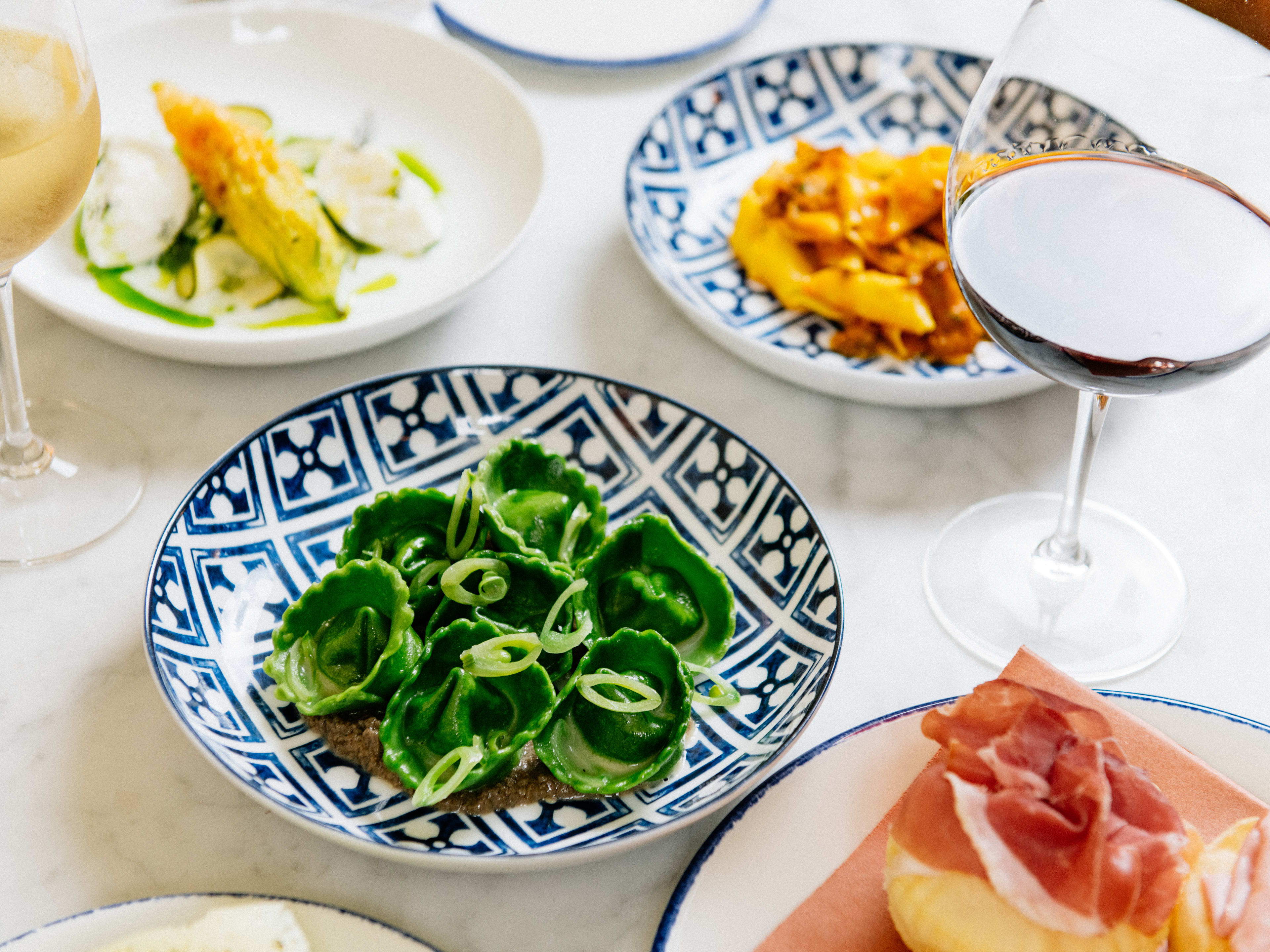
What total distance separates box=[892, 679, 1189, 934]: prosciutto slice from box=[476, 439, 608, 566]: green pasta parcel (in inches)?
14.8

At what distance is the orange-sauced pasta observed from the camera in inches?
50.4

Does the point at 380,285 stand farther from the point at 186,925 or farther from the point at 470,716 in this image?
the point at 186,925

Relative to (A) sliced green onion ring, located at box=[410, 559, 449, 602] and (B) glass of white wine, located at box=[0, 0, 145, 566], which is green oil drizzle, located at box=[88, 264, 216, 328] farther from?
(A) sliced green onion ring, located at box=[410, 559, 449, 602]

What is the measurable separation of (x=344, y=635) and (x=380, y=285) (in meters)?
0.57

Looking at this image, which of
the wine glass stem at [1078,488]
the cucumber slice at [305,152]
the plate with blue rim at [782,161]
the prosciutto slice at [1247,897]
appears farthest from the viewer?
the cucumber slice at [305,152]

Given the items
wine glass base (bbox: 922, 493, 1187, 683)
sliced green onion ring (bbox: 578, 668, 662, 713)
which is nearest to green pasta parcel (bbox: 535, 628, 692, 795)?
sliced green onion ring (bbox: 578, 668, 662, 713)

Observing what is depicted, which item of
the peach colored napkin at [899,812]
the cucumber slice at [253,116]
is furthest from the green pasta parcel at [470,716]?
the cucumber slice at [253,116]

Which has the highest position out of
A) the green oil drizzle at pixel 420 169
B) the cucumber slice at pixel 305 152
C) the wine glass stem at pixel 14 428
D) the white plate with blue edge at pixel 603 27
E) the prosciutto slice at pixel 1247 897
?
the prosciutto slice at pixel 1247 897

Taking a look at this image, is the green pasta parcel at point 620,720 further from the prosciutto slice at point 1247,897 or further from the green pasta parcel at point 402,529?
the prosciutto slice at point 1247,897

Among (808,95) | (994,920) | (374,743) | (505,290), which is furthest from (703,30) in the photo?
(994,920)

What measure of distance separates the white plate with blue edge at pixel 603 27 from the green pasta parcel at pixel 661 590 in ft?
3.37

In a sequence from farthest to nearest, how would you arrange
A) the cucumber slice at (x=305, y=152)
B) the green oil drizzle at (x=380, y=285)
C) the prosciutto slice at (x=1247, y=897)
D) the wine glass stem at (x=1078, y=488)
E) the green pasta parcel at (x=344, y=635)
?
the cucumber slice at (x=305, y=152) < the green oil drizzle at (x=380, y=285) < the wine glass stem at (x=1078, y=488) < the green pasta parcel at (x=344, y=635) < the prosciutto slice at (x=1247, y=897)

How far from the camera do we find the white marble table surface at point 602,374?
82cm

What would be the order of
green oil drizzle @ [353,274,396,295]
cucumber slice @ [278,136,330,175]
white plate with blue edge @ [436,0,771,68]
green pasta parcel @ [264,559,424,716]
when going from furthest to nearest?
white plate with blue edge @ [436,0,771,68], cucumber slice @ [278,136,330,175], green oil drizzle @ [353,274,396,295], green pasta parcel @ [264,559,424,716]
